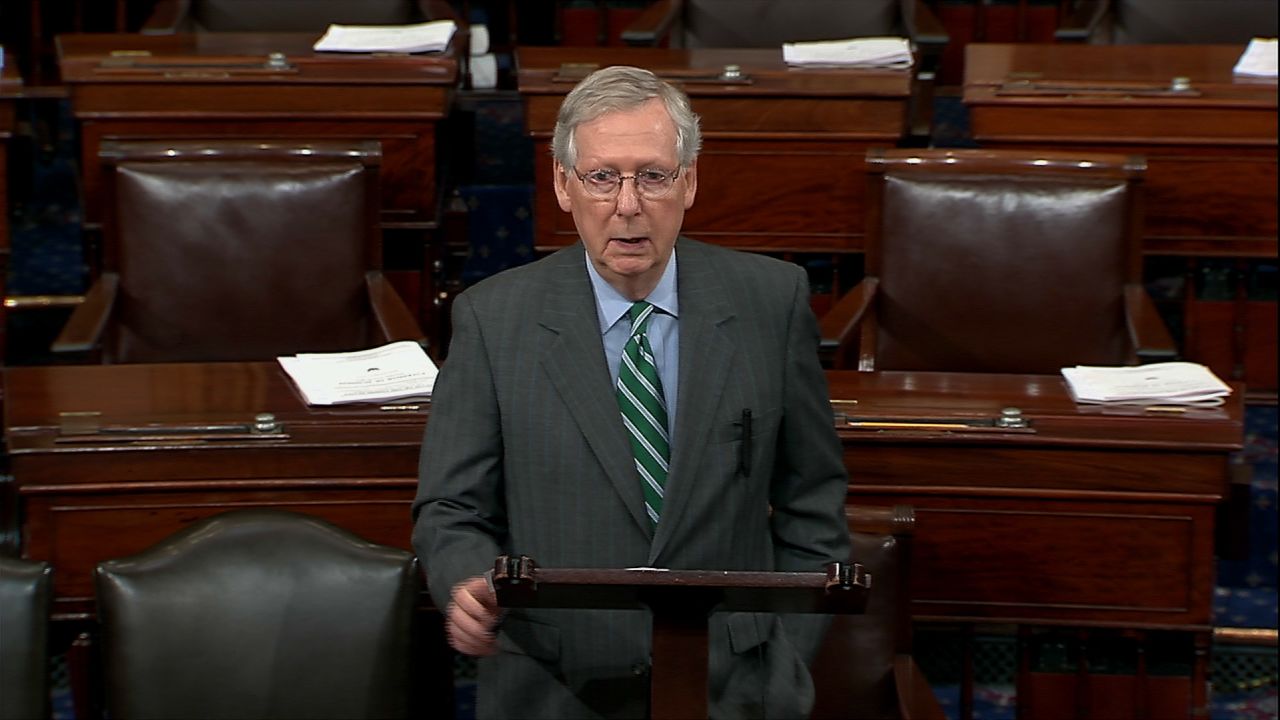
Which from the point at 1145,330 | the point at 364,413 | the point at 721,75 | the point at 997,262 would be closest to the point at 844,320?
the point at 997,262

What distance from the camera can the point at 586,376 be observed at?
123 cm

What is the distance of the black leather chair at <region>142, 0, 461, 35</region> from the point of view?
2830 millimetres

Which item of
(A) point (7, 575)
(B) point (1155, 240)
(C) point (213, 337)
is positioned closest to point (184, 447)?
(A) point (7, 575)

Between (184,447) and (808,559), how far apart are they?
64cm

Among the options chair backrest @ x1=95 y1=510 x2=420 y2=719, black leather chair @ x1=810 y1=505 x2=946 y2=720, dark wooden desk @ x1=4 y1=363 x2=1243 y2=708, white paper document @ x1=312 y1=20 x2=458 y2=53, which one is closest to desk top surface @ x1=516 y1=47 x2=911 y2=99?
white paper document @ x1=312 y1=20 x2=458 y2=53

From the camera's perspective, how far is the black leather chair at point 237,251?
2145 millimetres

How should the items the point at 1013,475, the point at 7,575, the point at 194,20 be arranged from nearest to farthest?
1. the point at 7,575
2. the point at 1013,475
3. the point at 194,20

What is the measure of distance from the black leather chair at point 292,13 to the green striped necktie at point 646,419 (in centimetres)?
166

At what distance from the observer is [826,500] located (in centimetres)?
126

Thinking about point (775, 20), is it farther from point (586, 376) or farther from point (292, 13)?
point (586, 376)

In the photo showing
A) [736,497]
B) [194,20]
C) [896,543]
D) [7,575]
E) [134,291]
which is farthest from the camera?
[194,20]

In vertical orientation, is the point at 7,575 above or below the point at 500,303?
below

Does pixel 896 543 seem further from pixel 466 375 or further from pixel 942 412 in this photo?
pixel 466 375

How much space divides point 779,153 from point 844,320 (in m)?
0.36
